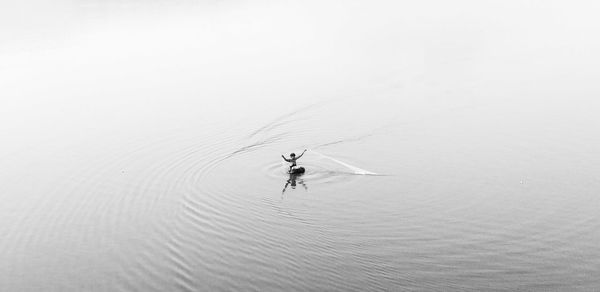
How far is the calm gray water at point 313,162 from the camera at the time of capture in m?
14.6

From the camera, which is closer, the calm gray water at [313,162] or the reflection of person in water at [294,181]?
the calm gray water at [313,162]

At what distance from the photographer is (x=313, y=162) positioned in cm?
2117

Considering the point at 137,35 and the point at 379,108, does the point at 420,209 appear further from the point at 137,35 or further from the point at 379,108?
the point at 137,35

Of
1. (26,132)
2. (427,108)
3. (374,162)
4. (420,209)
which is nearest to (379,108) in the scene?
(427,108)

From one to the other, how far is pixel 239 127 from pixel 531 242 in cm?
1477

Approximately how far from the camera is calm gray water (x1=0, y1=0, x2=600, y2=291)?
1460cm

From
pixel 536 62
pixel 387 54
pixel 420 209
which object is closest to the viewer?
pixel 420 209

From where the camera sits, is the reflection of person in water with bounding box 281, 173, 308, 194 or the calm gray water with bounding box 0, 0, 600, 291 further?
the reflection of person in water with bounding box 281, 173, 308, 194

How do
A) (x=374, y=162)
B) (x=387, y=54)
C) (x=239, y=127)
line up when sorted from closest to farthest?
1. (x=374, y=162)
2. (x=239, y=127)
3. (x=387, y=54)

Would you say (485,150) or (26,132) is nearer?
(485,150)

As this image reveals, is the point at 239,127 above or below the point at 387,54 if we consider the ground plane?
below

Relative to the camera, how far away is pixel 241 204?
18.1 m

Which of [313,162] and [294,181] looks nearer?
[294,181]

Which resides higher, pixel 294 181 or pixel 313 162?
pixel 313 162
